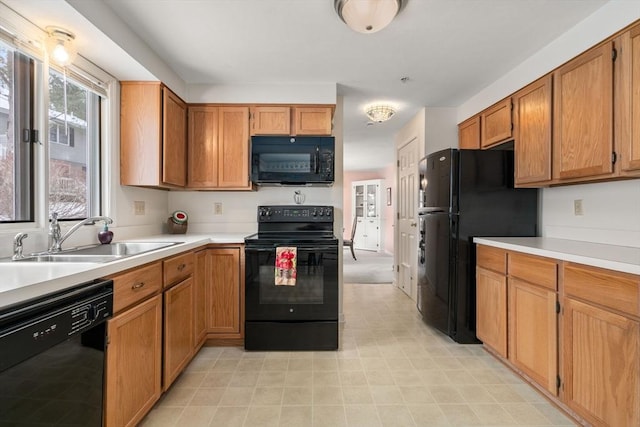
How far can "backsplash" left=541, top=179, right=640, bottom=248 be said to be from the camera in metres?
1.75

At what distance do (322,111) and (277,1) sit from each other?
1119 millimetres

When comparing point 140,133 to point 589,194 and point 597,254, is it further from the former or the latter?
point 589,194

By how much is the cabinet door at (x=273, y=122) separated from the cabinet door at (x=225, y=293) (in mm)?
1112

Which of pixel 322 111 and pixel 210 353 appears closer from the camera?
pixel 210 353

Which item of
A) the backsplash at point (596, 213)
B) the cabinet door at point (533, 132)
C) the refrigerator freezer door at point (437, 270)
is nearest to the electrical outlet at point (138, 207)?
the refrigerator freezer door at point (437, 270)

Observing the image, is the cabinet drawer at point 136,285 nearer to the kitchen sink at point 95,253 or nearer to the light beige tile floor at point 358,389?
the kitchen sink at point 95,253

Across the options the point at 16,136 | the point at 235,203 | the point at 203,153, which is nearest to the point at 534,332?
the point at 235,203

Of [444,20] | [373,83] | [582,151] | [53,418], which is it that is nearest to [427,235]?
[582,151]

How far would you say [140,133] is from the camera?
2287 millimetres

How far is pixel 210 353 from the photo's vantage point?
2314 mm

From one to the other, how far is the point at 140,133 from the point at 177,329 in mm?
1473

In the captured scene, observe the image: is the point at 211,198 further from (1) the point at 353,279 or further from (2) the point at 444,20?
(1) the point at 353,279

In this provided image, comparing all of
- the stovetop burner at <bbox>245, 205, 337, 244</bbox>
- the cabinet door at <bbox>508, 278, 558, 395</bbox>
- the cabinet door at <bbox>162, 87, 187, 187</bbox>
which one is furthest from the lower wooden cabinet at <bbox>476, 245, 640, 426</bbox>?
the cabinet door at <bbox>162, 87, 187, 187</bbox>

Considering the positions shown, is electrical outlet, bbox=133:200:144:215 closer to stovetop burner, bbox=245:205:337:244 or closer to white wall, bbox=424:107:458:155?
stovetop burner, bbox=245:205:337:244
